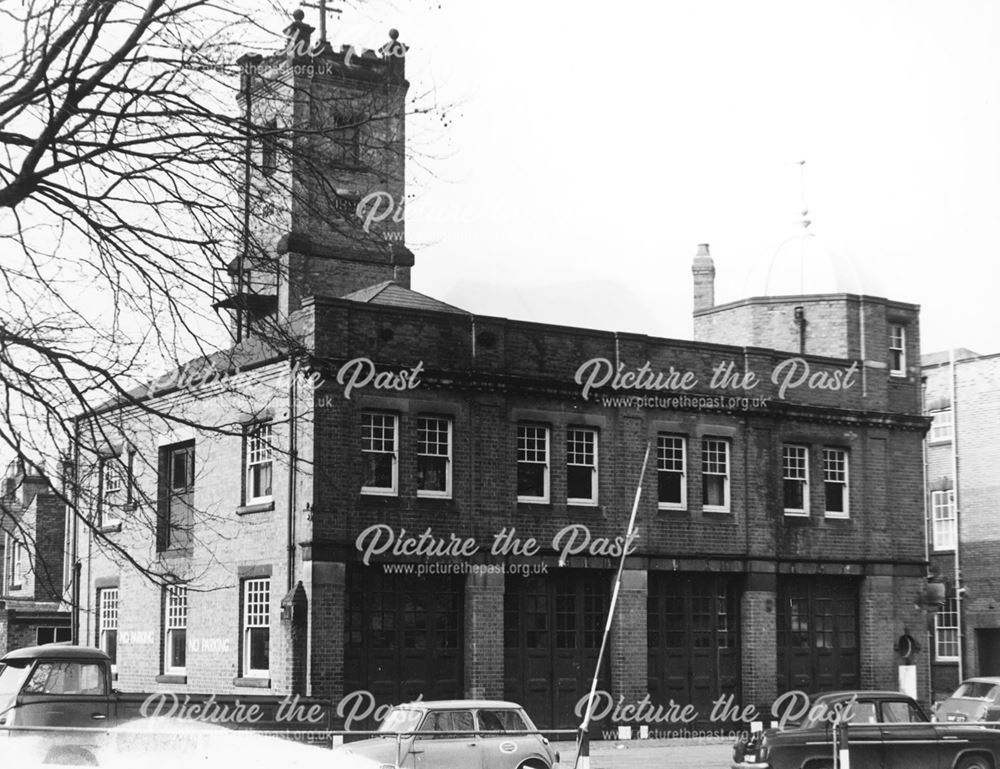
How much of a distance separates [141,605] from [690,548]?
13.1m

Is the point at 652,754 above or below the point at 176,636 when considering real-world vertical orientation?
below

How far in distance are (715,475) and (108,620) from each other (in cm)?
1576

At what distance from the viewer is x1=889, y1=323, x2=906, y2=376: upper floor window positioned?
36156 mm

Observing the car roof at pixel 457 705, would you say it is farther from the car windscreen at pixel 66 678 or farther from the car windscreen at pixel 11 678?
the car windscreen at pixel 11 678

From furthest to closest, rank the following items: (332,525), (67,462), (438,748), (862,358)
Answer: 1. (862,358)
2. (332,525)
3. (438,748)
4. (67,462)

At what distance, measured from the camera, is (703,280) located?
42.2 metres

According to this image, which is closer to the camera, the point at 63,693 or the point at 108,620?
the point at 63,693

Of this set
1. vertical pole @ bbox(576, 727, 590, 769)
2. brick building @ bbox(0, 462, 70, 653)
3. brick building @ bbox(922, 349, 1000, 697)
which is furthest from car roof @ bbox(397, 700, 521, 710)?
brick building @ bbox(922, 349, 1000, 697)

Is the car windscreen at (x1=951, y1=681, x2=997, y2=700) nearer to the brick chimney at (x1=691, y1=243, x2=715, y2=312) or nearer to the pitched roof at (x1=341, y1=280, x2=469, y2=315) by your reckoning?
the pitched roof at (x1=341, y1=280, x2=469, y2=315)

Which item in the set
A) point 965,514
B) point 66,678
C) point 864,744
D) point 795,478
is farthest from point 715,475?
point 66,678

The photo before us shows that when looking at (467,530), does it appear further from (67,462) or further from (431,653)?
(67,462)

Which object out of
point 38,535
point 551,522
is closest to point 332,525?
point 551,522

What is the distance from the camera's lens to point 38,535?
48875 mm

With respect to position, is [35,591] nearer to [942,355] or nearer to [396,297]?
[396,297]
